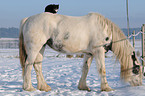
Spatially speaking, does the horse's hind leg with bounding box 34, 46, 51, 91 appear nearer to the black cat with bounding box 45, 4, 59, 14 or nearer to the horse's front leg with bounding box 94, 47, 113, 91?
the black cat with bounding box 45, 4, 59, 14

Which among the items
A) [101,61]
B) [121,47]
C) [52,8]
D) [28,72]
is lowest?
[28,72]

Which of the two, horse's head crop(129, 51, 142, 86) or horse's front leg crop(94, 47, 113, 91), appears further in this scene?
horse's head crop(129, 51, 142, 86)

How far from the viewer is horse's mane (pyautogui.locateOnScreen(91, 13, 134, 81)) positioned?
455cm

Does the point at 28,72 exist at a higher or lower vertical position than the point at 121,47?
lower

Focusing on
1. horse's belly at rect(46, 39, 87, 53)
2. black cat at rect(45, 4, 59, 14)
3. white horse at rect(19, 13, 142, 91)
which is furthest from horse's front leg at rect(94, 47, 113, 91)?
black cat at rect(45, 4, 59, 14)

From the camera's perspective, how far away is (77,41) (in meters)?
4.34

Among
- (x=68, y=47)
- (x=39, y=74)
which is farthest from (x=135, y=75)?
(x=39, y=74)

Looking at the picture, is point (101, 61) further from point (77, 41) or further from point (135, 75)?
point (135, 75)

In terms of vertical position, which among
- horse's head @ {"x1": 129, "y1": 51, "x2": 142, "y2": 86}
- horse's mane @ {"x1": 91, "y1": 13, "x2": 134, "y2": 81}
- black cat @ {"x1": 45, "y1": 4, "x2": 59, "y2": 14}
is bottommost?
horse's head @ {"x1": 129, "y1": 51, "x2": 142, "y2": 86}

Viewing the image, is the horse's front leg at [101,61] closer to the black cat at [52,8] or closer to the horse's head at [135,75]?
the horse's head at [135,75]

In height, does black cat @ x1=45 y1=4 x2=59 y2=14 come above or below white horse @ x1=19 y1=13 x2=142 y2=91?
above

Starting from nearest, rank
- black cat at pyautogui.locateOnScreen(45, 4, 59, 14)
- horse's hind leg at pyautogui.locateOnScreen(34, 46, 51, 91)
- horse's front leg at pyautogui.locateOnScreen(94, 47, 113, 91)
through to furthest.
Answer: horse's front leg at pyautogui.locateOnScreen(94, 47, 113, 91), horse's hind leg at pyautogui.locateOnScreen(34, 46, 51, 91), black cat at pyautogui.locateOnScreen(45, 4, 59, 14)

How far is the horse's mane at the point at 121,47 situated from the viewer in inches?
179

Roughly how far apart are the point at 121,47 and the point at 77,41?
118 centimetres
